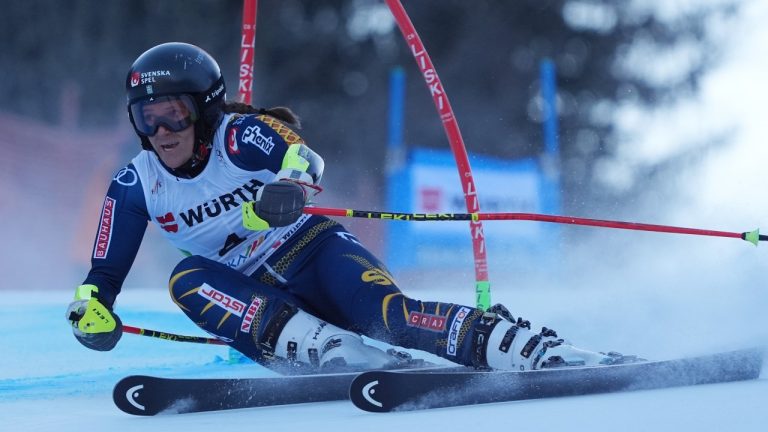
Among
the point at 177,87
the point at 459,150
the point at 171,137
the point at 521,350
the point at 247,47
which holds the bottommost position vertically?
A: the point at 521,350

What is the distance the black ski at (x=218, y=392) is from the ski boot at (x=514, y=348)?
1.19 feet

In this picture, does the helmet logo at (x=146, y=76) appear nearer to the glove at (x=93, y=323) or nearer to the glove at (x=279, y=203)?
the glove at (x=279, y=203)

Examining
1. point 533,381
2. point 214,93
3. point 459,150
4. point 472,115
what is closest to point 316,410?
point 533,381

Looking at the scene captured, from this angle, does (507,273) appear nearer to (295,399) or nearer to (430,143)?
(430,143)

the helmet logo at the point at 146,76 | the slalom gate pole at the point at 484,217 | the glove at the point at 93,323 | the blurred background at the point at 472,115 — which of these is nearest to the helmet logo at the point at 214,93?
the helmet logo at the point at 146,76

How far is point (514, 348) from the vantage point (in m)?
2.67

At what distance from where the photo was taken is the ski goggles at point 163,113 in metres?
2.90

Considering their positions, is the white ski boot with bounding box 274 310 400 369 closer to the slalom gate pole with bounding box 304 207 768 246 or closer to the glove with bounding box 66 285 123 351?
the slalom gate pole with bounding box 304 207 768 246

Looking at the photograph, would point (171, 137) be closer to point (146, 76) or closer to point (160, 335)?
point (146, 76)

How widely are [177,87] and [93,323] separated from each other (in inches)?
28.1

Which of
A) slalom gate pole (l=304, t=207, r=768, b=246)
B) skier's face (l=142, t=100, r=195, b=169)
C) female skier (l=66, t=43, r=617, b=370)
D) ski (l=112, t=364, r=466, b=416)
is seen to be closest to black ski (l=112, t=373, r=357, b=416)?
ski (l=112, t=364, r=466, b=416)

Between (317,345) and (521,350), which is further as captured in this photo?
(317,345)

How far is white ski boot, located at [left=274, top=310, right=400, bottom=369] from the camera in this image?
282cm

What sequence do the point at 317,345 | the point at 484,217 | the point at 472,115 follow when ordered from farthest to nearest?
the point at 472,115 < the point at 484,217 < the point at 317,345
